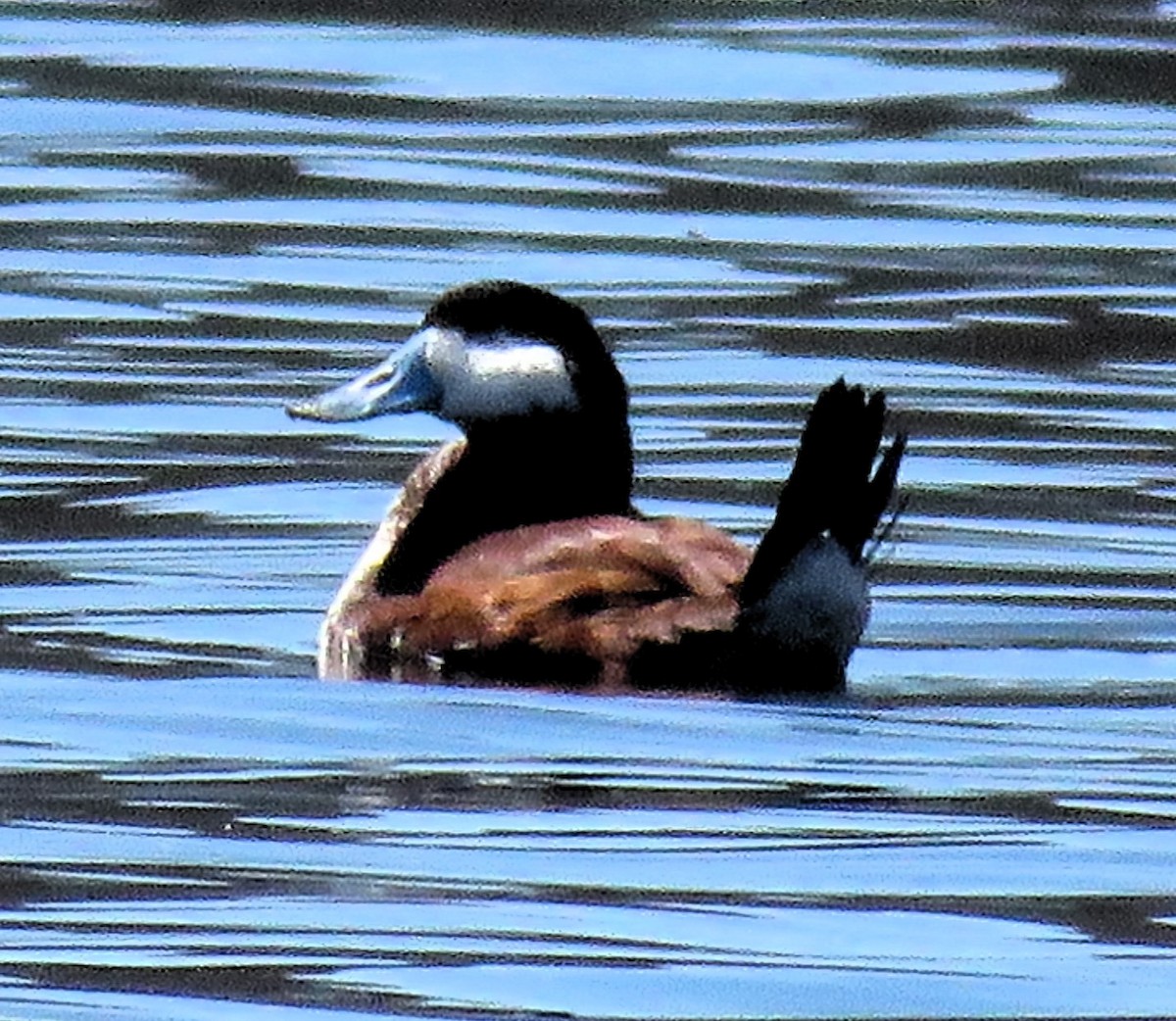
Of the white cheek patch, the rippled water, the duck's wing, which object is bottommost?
the rippled water

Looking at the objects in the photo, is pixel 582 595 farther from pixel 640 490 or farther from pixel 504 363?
pixel 640 490

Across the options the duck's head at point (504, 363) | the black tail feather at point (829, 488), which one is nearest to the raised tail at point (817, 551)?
the black tail feather at point (829, 488)

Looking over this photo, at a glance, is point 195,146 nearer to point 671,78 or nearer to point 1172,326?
point 671,78

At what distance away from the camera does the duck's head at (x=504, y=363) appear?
11.8m

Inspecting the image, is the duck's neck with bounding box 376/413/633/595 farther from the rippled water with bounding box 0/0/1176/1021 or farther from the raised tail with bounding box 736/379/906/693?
the raised tail with bounding box 736/379/906/693

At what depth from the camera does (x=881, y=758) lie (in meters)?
10.5

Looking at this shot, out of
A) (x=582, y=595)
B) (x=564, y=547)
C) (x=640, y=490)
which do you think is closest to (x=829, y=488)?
(x=582, y=595)

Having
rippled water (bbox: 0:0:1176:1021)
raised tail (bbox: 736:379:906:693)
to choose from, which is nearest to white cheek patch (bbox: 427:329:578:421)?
rippled water (bbox: 0:0:1176:1021)

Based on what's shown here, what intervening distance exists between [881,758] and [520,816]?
0.86 m

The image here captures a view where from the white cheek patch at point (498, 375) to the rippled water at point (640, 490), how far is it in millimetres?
638

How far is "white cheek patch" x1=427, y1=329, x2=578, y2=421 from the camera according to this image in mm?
11789

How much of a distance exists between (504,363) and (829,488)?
1263 mm

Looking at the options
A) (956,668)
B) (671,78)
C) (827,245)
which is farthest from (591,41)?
(956,668)

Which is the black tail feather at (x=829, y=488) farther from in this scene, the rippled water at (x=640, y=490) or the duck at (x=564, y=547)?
the rippled water at (x=640, y=490)
